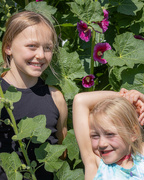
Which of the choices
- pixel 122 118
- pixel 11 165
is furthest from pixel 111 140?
pixel 11 165

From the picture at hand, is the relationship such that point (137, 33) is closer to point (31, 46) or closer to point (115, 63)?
point (115, 63)

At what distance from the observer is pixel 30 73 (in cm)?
191

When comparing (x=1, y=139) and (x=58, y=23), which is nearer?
(x=1, y=139)

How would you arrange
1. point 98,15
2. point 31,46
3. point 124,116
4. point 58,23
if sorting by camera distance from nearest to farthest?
point 124,116
point 31,46
point 98,15
point 58,23

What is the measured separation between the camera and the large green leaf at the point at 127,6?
90.4 inches

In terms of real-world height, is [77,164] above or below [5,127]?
below

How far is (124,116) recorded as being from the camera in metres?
1.70

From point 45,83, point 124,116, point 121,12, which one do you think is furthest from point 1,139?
point 121,12

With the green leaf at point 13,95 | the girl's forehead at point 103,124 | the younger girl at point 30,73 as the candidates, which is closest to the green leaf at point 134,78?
the younger girl at point 30,73

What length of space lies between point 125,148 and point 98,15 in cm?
90

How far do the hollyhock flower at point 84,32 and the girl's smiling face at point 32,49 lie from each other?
30cm

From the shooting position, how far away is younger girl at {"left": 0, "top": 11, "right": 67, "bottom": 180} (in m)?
1.90

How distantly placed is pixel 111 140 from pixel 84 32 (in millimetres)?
819

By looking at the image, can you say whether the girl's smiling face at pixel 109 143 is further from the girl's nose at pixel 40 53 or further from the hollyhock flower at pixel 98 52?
the hollyhock flower at pixel 98 52
